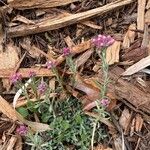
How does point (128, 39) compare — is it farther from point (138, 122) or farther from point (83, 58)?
point (138, 122)

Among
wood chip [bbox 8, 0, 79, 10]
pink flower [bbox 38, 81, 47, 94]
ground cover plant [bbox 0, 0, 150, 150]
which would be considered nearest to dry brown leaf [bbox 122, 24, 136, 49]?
ground cover plant [bbox 0, 0, 150, 150]

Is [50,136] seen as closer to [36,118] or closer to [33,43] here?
[36,118]

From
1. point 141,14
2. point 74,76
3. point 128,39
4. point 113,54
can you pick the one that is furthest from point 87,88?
point 141,14

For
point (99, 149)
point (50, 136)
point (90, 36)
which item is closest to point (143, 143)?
point (99, 149)

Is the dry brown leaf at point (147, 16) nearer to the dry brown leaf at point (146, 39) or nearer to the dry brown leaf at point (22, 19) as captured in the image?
the dry brown leaf at point (146, 39)

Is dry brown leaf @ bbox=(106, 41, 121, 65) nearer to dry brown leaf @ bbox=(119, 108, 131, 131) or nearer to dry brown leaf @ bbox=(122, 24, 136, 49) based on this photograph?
dry brown leaf @ bbox=(122, 24, 136, 49)
